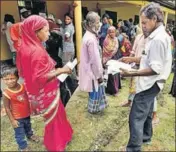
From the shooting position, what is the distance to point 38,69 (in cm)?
209

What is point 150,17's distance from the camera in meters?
2.09

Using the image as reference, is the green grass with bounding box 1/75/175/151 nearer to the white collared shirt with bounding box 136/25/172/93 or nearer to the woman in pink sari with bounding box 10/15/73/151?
the woman in pink sari with bounding box 10/15/73/151

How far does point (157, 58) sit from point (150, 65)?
0.09m

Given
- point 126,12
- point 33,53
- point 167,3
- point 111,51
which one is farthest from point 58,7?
point 33,53

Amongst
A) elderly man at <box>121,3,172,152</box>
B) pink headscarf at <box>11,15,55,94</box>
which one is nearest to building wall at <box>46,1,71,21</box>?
pink headscarf at <box>11,15,55,94</box>

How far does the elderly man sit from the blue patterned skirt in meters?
1.12

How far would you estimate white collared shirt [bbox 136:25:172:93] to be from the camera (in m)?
2.07

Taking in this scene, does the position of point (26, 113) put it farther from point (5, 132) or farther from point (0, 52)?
point (0, 52)

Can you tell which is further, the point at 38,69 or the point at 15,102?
the point at 15,102

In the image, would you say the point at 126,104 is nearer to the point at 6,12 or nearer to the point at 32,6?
the point at 32,6

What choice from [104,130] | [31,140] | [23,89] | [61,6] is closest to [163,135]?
[104,130]

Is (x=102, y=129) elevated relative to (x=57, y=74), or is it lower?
lower

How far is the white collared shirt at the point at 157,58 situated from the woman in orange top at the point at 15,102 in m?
1.23

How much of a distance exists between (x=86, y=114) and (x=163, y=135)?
1.22 metres
